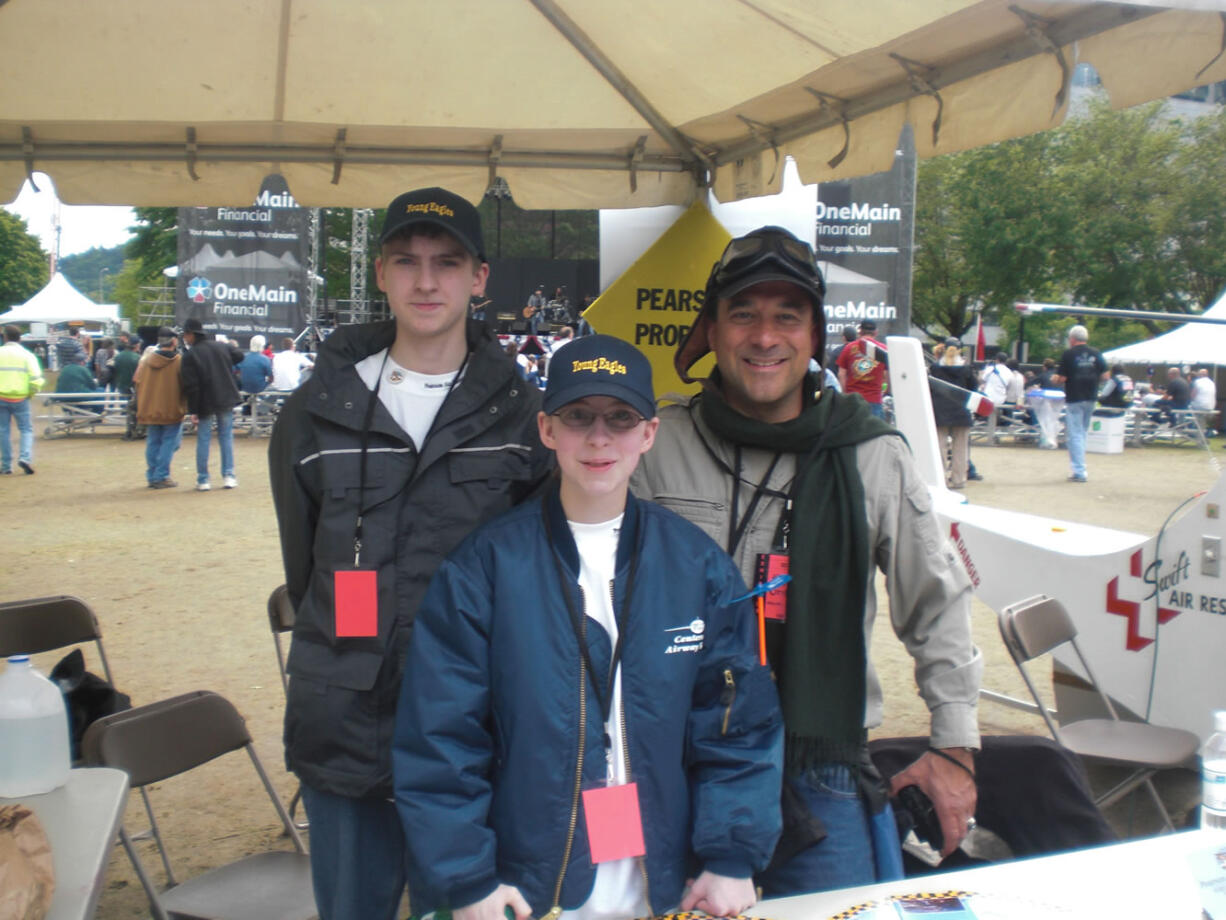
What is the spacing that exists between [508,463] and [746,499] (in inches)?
19.6

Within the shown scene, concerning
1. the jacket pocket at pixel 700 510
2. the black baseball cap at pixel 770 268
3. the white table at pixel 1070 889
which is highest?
the black baseball cap at pixel 770 268

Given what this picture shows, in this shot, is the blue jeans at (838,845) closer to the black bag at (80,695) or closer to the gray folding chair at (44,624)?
the black bag at (80,695)

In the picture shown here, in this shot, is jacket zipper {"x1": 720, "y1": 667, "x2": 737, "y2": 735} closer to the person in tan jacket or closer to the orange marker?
the orange marker

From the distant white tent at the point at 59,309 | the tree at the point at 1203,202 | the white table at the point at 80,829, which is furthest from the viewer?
the distant white tent at the point at 59,309

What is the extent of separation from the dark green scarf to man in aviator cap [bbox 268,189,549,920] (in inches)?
22.7

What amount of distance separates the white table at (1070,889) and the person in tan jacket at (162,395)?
10758 mm

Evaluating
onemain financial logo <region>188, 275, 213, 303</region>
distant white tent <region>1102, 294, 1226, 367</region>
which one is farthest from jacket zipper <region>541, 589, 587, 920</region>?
distant white tent <region>1102, 294, 1226, 367</region>

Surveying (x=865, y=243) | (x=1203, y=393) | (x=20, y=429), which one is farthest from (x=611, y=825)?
(x=1203, y=393)

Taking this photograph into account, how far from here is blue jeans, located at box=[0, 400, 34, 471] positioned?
1287cm

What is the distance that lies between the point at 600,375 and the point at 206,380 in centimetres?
1069

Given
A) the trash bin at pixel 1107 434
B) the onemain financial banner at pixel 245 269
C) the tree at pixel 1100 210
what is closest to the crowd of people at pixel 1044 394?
the trash bin at pixel 1107 434

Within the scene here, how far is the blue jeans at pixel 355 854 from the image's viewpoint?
82.7 inches

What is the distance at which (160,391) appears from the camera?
11.2 meters

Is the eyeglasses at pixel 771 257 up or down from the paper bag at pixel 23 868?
up
